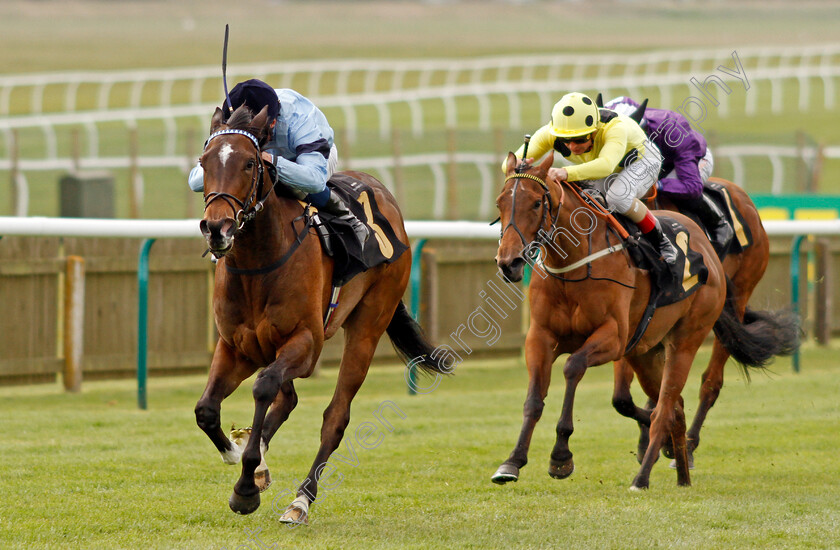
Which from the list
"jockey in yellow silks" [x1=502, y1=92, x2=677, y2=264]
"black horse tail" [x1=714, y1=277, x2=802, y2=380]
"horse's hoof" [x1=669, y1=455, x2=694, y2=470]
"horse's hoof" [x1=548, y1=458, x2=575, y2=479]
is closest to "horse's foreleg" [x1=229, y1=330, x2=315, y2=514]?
"horse's hoof" [x1=548, y1=458, x2=575, y2=479]

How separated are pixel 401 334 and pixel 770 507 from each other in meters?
1.96

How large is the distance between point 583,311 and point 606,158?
0.70 metres

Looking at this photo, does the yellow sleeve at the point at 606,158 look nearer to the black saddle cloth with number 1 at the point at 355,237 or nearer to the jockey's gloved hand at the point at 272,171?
the black saddle cloth with number 1 at the point at 355,237

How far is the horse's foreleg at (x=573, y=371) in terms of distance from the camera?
516cm

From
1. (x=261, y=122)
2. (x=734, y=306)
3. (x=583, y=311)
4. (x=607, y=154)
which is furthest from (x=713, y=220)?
(x=261, y=122)

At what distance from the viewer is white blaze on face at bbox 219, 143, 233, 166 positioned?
4.43 meters

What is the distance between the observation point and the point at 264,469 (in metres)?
4.97

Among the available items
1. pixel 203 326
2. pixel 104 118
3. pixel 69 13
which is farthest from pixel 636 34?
pixel 203 326

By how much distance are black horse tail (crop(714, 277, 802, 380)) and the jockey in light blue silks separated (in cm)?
226

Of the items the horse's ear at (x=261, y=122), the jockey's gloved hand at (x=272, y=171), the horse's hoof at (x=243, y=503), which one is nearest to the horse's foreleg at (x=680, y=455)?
the horse's hoof at (x=243, y=503)

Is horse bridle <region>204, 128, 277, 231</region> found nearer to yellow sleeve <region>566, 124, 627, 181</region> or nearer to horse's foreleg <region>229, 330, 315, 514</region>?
horse's foreleg <region>229, 330, 315, 514</region>

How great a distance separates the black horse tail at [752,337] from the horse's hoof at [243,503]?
3.08m

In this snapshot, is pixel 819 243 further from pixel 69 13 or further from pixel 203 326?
pixel 69 13

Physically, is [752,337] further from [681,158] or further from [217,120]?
[217,120]
